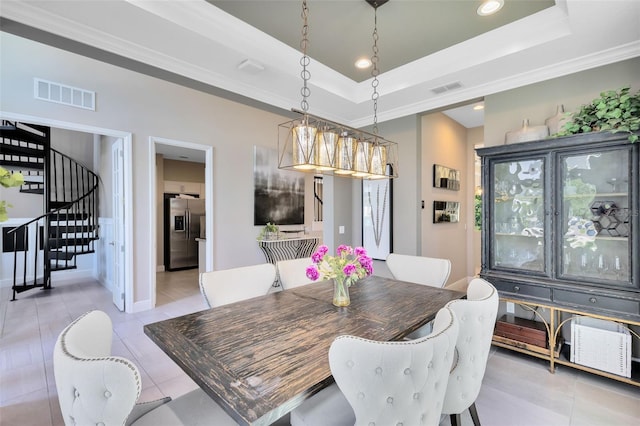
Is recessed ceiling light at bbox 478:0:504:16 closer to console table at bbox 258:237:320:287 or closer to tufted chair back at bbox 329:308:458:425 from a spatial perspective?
tufted chair back at bbox 329:308:458:425

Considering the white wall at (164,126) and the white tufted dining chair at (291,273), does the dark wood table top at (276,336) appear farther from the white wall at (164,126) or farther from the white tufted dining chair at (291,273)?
the white wall at (164,126)

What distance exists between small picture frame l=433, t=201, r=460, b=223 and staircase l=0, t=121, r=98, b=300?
19.4ft

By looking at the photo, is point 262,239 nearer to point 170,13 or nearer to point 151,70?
point 151,70

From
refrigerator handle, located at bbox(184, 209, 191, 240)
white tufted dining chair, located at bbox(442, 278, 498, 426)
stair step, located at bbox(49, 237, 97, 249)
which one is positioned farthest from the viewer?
refrigerator handle, located at bbox(184, 209, 191, 240)

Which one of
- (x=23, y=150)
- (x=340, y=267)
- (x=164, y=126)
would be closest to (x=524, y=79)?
(x=340, y=267)

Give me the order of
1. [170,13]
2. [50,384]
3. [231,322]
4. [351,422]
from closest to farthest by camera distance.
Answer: [351,422]
[231,322]
[170,13]
[50,384]

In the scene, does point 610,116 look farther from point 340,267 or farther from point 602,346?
point 340,267

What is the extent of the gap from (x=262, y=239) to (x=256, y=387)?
12.8 feet

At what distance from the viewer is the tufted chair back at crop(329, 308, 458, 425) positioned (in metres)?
0.90

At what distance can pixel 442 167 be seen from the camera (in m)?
4.51

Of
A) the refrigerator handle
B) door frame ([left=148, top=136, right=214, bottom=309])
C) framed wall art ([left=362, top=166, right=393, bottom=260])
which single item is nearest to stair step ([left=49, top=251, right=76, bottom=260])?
the refrigerator handle

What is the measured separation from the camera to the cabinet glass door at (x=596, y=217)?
2.23m

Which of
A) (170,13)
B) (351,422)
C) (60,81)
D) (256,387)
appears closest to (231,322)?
(256,387)

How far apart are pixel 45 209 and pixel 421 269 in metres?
6.30
